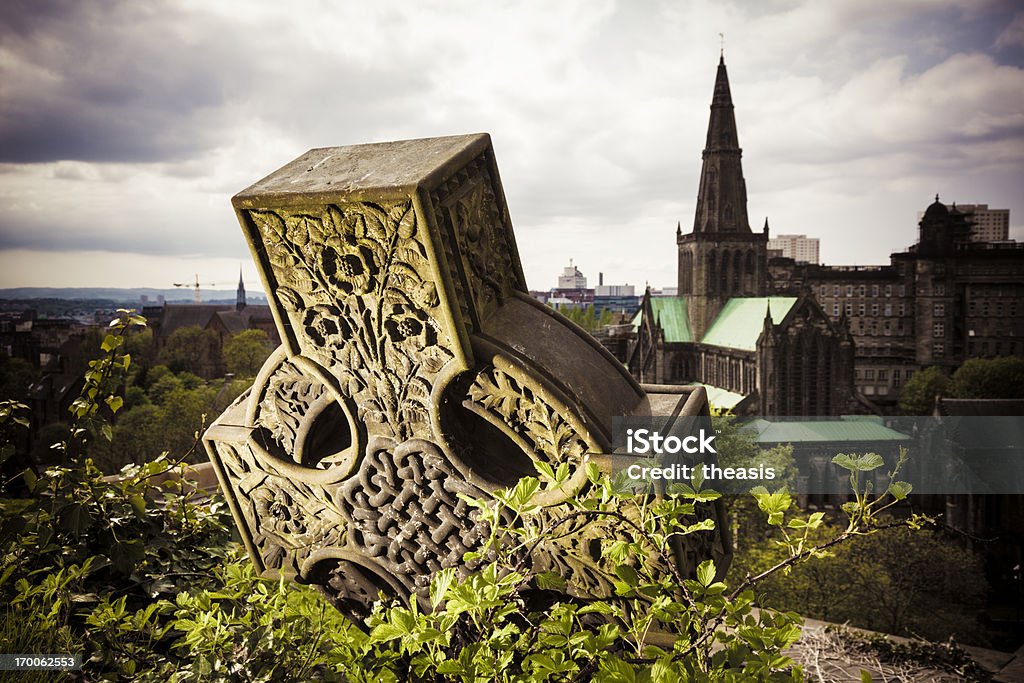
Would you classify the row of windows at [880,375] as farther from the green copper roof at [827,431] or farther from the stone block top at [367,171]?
the stone block top at [367,171]

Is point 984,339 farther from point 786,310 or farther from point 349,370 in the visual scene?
point 349,370

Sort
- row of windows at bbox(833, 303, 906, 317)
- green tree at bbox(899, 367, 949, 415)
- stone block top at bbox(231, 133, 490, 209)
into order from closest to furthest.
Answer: stone block top at bbox(231, 133, 490, 209) < green tree at bbox(899, 367, 949, 415) < row of windows at bbox(833, 303, 906, 317)

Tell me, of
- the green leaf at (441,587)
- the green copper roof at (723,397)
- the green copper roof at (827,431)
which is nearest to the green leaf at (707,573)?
the green leaf at (441,587)

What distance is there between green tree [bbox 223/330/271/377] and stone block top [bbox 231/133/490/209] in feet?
64.7

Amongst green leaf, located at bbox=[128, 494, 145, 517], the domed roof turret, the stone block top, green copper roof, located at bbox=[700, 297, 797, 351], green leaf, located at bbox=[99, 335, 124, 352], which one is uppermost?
the domed roof turret

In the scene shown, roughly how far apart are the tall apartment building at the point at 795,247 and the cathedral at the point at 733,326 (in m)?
3.44

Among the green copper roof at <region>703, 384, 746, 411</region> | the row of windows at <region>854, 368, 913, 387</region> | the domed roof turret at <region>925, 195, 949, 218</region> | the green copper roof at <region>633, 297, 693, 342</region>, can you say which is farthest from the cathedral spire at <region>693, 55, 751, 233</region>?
the row of windows at <region>854, 368, 913, 387</region>

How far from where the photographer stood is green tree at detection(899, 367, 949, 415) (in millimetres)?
37438

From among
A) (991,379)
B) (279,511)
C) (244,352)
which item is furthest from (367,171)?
(991,379)

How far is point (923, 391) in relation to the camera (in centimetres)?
3831

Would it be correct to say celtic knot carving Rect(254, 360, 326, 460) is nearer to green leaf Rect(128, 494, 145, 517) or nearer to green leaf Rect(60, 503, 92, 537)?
green leaf Rect(128, 494, 145, 517)

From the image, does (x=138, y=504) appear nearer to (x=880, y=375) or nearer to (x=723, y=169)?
(x=723, y=169)

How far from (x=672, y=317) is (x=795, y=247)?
1086 centimetres

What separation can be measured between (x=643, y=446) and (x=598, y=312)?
46.4 metres
